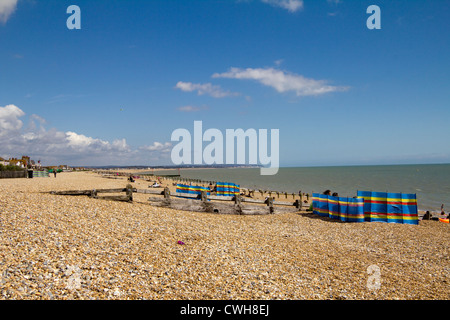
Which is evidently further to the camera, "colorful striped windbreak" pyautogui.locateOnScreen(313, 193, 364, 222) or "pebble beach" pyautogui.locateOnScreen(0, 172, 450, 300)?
"colorful striped windbreak" pyautogui.locateOnScreen(313, 193, 364, 222)

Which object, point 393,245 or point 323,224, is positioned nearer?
point 393,245

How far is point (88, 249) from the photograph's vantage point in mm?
7965

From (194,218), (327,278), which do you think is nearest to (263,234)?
(194,218)

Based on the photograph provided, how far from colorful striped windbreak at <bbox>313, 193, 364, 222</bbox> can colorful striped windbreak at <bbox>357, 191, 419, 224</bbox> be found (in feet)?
2.57

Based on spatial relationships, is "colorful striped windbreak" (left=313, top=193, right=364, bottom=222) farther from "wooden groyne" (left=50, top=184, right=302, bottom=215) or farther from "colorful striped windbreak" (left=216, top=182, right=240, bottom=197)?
"colorful striped windbreak" (left=216, top=182, right=240, bottom=197)

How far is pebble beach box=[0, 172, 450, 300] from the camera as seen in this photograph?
6.49m

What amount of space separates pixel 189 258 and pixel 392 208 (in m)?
13.8

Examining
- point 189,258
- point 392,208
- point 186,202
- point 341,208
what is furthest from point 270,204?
point 189,258

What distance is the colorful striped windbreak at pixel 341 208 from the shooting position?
53.5 ft

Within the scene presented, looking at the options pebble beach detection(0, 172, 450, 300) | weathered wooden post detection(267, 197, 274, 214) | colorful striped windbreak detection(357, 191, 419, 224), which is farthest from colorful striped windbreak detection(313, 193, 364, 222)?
weathered wooden post detection(267, 197, 274, 214)

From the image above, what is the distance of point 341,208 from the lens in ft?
54.8
